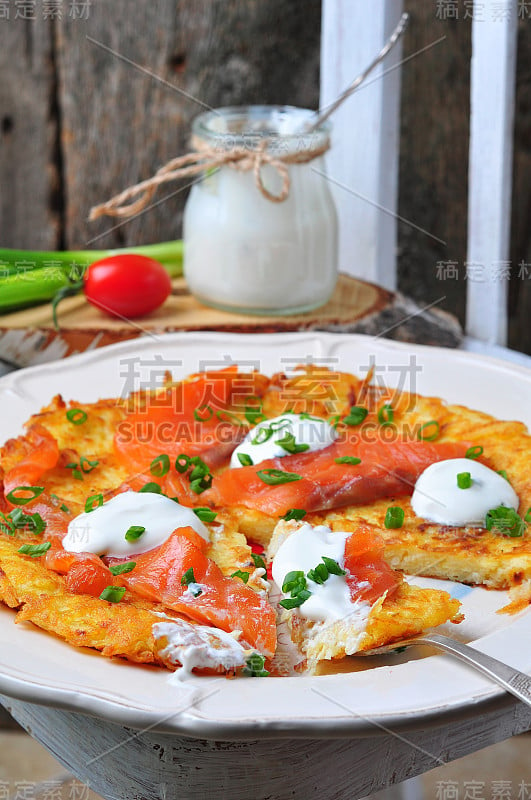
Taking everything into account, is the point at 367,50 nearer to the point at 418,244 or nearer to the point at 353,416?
the point at 418,244

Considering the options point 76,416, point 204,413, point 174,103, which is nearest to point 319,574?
point 204,413

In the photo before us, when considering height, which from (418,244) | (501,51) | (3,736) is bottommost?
(3,736)

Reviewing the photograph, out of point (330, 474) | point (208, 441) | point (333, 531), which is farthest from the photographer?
point (208, 441)

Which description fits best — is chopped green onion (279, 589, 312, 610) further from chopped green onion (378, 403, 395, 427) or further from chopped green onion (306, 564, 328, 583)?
chopped green onion (378, 403, 395, 427)

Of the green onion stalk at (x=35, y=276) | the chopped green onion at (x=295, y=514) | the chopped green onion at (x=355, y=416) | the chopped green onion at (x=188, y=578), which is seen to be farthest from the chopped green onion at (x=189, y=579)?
the green onion stalk at (x=35, y=276)

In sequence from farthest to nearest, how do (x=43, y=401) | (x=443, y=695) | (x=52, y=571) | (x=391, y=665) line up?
1. (x=43, y=401)
2. (x=52, y=571)
3. (x=391, y=665)
4. (x=443, y=695)

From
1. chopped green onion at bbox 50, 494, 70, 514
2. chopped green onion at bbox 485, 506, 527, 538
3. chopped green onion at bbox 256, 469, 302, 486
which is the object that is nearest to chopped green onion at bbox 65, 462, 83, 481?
chopped green onion at bbox 50, 494, 70, 514

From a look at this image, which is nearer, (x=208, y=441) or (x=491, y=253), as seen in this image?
(x=208, y=441)

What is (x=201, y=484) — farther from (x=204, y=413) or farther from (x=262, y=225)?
(x=262, y=225)

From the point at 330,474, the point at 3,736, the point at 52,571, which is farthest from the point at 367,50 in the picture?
the point at 3,736
